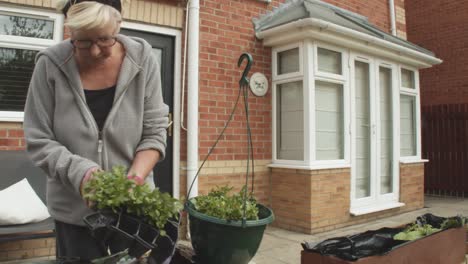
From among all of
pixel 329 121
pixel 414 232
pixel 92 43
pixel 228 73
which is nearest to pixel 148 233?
pixel 92 43

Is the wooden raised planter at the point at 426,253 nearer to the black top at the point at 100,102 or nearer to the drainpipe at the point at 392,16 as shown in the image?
the black top at the point at 100,102

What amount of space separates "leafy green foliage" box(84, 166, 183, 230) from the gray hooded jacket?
0.39ft

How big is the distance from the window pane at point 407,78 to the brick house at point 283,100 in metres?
0.63

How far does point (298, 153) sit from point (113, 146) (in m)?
4.01

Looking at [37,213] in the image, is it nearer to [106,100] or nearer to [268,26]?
[106,100]

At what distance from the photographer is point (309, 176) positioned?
493 centimetres

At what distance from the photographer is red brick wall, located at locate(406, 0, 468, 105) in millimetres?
9648

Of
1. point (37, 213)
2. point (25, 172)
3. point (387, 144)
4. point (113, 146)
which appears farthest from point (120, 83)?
point (387, 144)

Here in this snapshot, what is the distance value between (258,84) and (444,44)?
7.28m

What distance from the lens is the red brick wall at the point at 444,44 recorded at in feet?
31.7

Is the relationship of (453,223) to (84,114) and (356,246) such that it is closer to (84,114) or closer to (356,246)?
(356,246)

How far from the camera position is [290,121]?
5371 millimetres

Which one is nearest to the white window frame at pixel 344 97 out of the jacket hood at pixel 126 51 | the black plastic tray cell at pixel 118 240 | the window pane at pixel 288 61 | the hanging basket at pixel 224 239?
the window pane at pixel 288 61

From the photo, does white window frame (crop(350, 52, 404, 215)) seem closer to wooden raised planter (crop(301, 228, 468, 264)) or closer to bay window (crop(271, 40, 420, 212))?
bay window (crop(271, 40, 420, 212))
